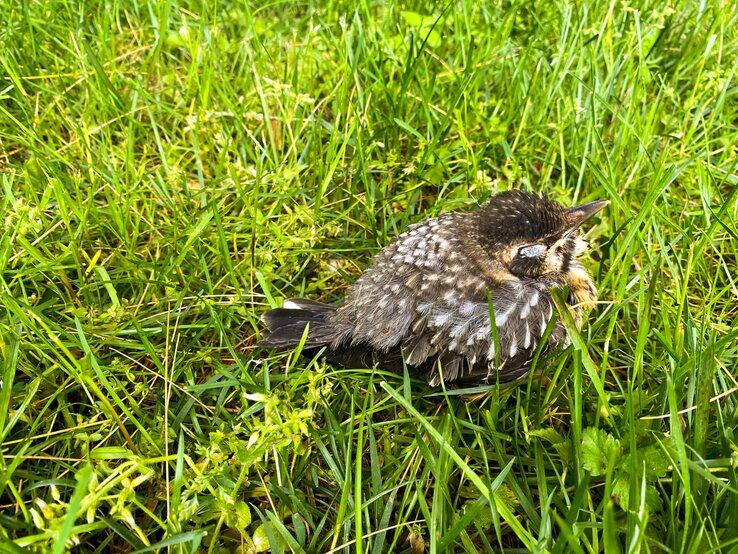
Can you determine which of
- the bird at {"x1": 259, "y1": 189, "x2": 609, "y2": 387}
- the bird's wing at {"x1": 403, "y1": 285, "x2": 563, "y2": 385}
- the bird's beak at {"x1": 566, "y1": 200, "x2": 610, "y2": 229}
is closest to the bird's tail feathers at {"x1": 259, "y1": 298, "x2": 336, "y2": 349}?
the bird at {"x1": 259, "y1": 189, "x2": 609, "y2": 387}

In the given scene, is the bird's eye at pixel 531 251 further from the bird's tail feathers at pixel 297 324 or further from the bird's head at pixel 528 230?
the bird's tail feathers at pixel 297 324

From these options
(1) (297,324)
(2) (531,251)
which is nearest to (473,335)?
(2) (531,251)

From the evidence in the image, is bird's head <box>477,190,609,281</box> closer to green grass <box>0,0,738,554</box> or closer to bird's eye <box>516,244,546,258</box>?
bird's eye <box>516,244,546,258</box>

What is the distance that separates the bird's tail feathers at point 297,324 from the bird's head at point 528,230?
24.5 inches

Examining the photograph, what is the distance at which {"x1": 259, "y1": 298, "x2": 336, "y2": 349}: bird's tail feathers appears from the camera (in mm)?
2020

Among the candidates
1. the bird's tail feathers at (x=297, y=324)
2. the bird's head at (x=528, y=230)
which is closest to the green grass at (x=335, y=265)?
the bird's tail feathers at (x=297, y=324)

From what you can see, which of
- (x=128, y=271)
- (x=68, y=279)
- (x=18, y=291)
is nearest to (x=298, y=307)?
(x=128, y=271)

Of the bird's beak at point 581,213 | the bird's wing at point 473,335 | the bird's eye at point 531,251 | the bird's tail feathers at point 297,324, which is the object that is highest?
the bird's beak at point 581,213

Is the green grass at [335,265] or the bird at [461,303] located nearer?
the green grass at [335,265]

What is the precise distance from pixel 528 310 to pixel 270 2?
2.31m

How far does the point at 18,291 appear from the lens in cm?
212

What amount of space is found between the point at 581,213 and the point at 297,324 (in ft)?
3.49

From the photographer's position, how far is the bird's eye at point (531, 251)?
1965 millimetres

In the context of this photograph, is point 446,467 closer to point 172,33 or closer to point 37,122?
point 37,122
